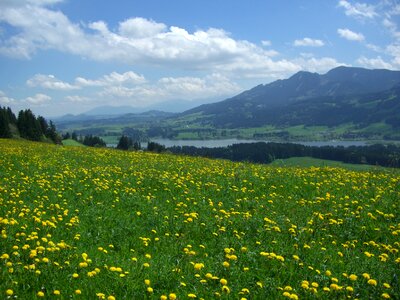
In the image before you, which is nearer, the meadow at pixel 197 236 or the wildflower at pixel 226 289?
the wildflower at pixel 226 289

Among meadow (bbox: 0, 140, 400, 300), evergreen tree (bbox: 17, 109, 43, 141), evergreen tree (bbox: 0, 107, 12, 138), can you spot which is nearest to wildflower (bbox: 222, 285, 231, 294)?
meadow (bbox: 0, 140, 400, 300)

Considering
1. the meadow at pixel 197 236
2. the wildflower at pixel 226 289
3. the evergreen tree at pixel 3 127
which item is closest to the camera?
the wildflower at pixel 226 289

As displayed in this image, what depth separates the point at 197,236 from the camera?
860 centimetres

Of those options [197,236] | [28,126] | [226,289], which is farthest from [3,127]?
[226,289]

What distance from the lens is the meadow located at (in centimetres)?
585

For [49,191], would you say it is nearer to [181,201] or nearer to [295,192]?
[181,201]

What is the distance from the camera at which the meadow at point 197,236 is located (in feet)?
19.2

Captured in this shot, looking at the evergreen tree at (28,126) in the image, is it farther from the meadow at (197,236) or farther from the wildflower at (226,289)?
the wildflower at (226,289)

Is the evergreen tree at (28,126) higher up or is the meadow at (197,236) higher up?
the evergreen tree at (28,126)

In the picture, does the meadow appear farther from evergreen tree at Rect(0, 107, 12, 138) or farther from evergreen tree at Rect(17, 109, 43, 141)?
evergreen tree at Rect(17, 109, 43, 141)

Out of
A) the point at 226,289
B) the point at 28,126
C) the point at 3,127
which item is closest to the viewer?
the point at 226,289

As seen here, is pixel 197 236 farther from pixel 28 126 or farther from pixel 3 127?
pixel 28 126

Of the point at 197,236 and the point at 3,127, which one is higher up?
the point at 3,127

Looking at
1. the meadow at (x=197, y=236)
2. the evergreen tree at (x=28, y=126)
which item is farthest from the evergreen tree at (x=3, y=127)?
the meadow at (x=197, y=236)
